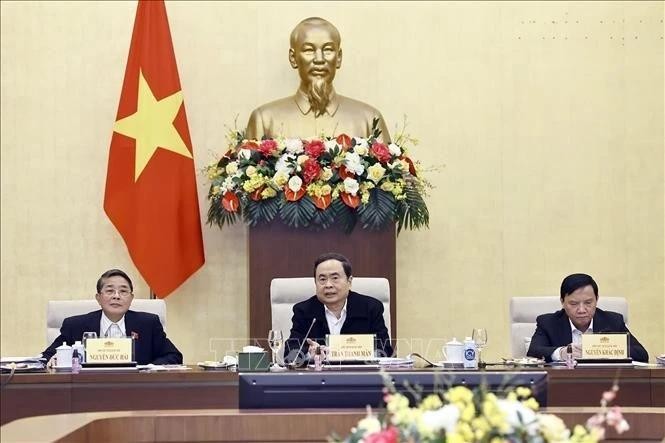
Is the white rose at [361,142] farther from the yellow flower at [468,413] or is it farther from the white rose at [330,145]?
the yellow flower at [468,413]

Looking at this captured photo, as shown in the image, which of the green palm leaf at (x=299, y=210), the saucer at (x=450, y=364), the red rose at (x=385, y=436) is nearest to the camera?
the red rose at (x=385, y=436)

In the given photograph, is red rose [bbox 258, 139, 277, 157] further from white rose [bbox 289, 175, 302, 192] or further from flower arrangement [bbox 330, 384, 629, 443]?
flower arrangement [bbox 330, 384, 629, 443]

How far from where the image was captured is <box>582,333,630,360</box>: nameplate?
176 inches

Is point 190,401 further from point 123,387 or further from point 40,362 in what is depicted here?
point 40,362

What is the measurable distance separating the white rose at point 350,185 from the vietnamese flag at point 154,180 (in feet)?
3.94

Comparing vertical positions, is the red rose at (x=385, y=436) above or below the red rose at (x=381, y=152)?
below

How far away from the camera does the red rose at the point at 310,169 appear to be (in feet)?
19.7

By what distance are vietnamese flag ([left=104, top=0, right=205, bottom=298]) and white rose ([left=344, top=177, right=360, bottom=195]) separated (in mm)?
1200

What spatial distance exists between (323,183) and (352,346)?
1.88 metres

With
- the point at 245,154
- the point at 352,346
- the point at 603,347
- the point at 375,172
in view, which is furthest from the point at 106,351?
the point at 375,172

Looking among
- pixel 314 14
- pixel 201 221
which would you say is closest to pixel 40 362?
pixel 201 221

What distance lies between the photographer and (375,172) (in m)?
6.05

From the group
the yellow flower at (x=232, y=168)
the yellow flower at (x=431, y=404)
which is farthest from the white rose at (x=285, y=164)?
the yellow flower at (x=431, y=404)

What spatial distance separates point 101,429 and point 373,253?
3.62 m
